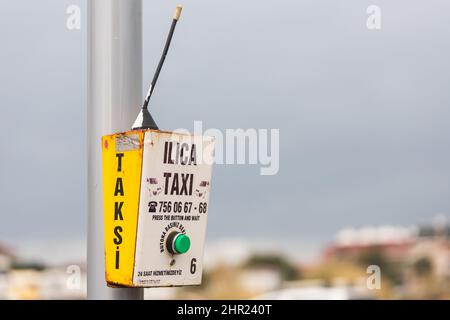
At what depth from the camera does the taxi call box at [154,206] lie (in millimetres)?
3336

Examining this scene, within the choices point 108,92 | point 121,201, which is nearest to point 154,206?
point 121,201

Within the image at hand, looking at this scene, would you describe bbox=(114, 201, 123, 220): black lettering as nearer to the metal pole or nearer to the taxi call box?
the taxi call box

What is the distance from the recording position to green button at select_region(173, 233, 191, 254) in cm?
347

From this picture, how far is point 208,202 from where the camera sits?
144 inches

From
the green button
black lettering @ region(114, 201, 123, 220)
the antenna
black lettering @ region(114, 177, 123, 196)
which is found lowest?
the green button

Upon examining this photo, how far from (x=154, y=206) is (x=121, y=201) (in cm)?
16

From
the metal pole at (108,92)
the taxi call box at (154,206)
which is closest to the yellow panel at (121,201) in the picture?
the taxi call box at (154,206)

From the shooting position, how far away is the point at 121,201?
3.39 meters

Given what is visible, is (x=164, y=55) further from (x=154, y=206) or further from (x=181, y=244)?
(x=181, y=244)

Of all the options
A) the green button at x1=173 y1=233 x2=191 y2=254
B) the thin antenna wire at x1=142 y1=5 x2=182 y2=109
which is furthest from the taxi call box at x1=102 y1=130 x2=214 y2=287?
the thin antenna wire at x1=142 y1=5 x2=182 y2=109
